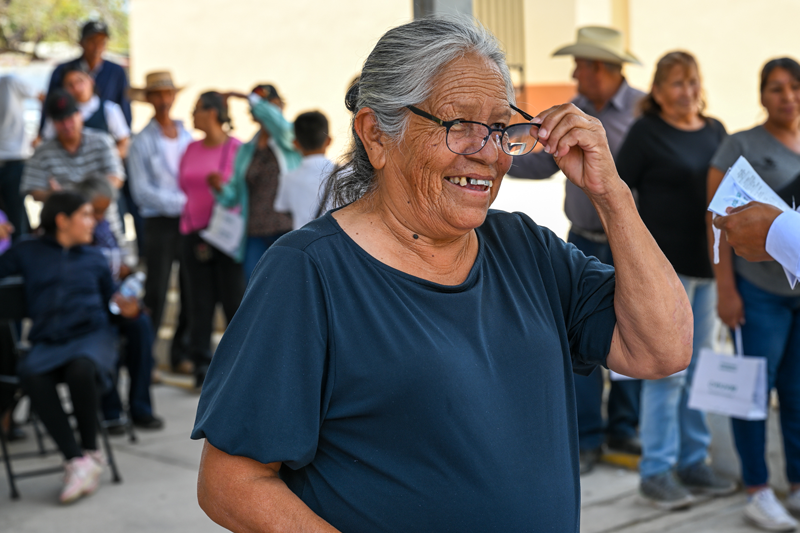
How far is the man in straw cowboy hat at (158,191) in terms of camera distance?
736 cm

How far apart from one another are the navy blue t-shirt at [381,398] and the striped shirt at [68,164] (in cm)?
544

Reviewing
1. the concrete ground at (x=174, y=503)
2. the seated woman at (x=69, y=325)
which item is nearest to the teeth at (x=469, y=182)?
the concrete ground at (x=174, y=503)

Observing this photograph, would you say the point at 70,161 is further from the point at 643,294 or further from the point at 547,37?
the point at 547,37

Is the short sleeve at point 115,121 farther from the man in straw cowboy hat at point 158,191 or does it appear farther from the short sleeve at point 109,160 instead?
the short sleeve at point 109,160

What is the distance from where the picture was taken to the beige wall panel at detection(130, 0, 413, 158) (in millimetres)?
12727

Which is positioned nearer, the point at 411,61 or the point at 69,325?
the point at 411,61

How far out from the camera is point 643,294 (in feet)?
6.06

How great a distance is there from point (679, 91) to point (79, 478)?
3.72 metres

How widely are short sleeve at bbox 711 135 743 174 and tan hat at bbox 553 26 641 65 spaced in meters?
1.09

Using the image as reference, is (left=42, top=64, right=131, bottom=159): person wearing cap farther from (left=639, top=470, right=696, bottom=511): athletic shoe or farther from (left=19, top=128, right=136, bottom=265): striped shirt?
(left=639, top=470, right=696, bottom=511): athletic shoe

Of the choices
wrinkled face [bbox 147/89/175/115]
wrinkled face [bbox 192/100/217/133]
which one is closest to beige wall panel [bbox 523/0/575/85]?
wrinkled face [bbox 147/89/175/115]

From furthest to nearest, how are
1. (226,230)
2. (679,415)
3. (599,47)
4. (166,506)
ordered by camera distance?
(226,230)
(599,47)
(166,506)
(679,415)

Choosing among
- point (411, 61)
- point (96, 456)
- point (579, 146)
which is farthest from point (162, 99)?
point (579, 146)

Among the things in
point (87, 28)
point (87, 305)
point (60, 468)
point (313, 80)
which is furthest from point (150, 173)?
point (313, 80)
